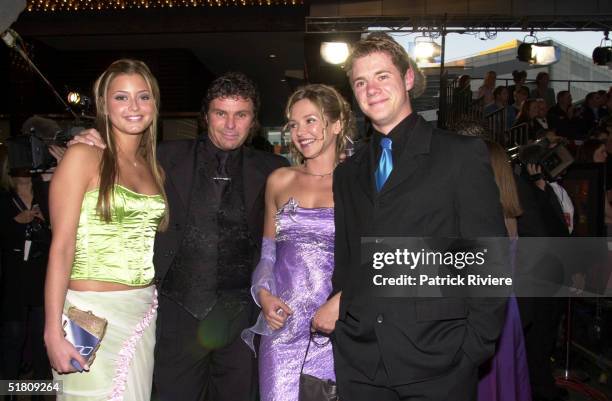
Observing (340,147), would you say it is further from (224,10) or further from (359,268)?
(224,10)

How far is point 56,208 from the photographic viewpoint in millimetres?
2195

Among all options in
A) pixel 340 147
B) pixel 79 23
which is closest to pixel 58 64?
pixel 79 23

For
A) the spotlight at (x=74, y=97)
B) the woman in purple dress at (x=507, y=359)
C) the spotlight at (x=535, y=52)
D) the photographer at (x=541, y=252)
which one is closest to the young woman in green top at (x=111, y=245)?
the spotlight at (x=74, y=97)

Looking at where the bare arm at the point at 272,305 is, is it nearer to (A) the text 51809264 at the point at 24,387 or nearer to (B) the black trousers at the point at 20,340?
(A) the text 51809264 at the point at 24,387

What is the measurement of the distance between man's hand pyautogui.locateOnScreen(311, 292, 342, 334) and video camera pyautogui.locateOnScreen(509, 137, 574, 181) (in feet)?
11.2

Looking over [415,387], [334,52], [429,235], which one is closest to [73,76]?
[334,52]

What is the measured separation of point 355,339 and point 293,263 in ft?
2.79

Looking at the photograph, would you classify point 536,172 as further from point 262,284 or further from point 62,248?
point 62,248

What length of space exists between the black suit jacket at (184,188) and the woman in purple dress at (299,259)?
3.5 inches

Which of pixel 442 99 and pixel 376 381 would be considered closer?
pixel 376 381

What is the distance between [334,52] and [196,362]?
7.31 meters

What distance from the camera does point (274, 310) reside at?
270 cm

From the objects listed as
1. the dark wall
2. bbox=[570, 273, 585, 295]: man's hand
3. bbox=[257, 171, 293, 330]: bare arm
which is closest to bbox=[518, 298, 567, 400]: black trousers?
bbox=[570, 273, 585, 295]: man's hand

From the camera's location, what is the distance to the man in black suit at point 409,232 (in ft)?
6.23
